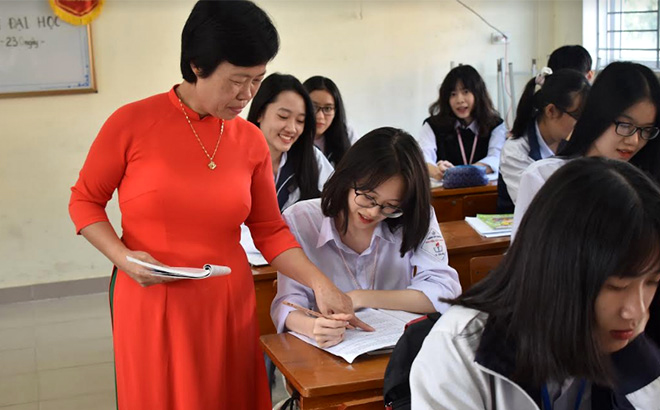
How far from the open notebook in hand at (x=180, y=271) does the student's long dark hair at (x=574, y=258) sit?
0.85 meters

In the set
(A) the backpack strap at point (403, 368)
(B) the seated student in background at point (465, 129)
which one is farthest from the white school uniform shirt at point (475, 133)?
(A) the backpack strap at point (403, 368)

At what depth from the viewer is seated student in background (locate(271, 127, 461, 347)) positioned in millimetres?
2256

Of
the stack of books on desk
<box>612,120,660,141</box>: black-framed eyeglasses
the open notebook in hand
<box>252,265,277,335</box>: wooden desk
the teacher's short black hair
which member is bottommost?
<box>252,265,277,335</box>: wooden desk

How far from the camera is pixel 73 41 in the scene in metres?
5.09

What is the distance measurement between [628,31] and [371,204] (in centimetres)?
407

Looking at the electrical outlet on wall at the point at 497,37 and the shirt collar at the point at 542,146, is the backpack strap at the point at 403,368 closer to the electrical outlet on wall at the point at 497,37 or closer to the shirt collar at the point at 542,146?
the shirt collar at the point at 542,146

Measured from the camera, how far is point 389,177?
2.25 metres

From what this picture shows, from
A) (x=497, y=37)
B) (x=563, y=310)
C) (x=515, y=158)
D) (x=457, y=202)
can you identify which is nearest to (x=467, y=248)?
(x=515, y=158)

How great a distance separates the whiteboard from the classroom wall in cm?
8

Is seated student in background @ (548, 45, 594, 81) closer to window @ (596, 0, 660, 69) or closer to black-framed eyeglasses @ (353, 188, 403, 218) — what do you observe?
window @ (596, 0, 660, 69)

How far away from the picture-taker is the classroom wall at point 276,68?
5184mm

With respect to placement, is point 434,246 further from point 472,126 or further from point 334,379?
point 472,126

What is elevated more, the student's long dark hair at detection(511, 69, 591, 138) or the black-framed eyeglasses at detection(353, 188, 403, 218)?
the student's long dark hair at detection(511, 69, 591, 138)

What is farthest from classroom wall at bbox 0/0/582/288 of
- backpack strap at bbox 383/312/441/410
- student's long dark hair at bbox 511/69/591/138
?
backpack strap at bbox 383/312/441/410
